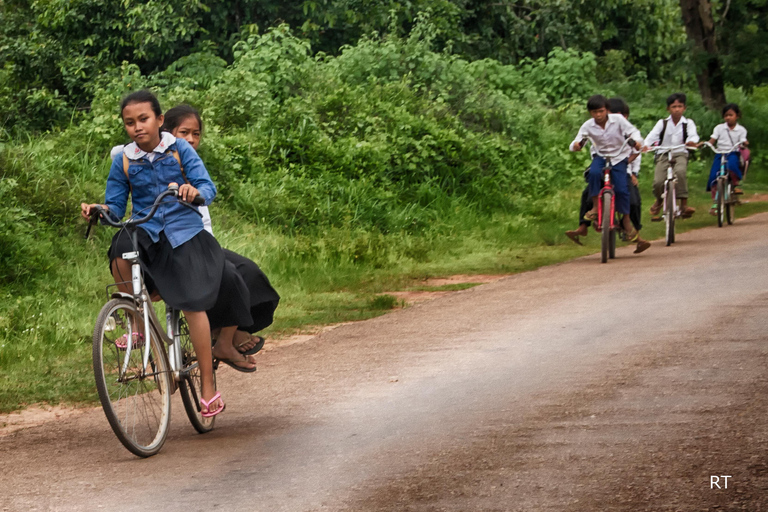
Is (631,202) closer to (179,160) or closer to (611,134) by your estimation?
(611,134)

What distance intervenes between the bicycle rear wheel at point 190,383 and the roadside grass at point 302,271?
5.19 ft

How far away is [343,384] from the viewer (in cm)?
689

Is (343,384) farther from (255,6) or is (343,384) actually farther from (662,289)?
(255,6)

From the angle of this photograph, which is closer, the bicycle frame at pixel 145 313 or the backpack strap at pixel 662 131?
the bicycle frame at pixel 145 313

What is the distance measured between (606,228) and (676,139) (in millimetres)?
2812

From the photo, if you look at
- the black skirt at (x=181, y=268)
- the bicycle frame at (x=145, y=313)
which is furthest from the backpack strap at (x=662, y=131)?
the bicycle frame at (x=145, y=313)

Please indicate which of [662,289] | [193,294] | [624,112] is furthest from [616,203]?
[193,294]

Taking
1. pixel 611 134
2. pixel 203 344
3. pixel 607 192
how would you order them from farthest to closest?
pixel 611 134
pixel 607 192
pixel 203 344

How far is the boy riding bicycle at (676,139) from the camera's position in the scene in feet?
46.0

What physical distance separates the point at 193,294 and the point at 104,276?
20.0 feet

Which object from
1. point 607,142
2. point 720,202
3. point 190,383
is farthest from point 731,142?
point 190,383

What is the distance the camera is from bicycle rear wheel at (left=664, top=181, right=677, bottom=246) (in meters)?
13.2

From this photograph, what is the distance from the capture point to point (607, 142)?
12.3m

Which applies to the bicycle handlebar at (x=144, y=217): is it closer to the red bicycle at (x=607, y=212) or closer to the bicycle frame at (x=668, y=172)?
the red bicycle at (x=607, y=212)
